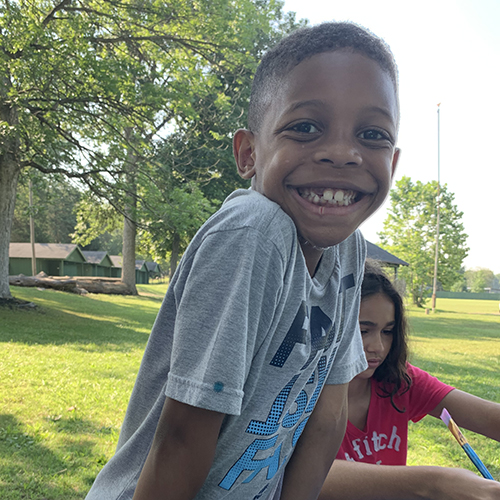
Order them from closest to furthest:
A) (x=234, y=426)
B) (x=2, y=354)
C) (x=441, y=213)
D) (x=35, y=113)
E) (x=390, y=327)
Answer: (x=234, y=426) → (x=390, y=327) → (x=2, y=354) → (x=35, y=113) → (x=441, y=213)

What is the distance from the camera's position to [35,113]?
11.2 meters

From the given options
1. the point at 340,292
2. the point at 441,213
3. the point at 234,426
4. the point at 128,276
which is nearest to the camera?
the point at 234,426

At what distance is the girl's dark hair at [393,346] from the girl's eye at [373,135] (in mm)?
1206

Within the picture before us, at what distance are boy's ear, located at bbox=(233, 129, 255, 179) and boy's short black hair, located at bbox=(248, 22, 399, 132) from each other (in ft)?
0.11

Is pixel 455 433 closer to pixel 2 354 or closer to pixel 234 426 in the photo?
pixel 234 426

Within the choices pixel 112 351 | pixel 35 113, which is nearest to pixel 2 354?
pixel 112 351

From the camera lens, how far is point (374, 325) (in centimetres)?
210


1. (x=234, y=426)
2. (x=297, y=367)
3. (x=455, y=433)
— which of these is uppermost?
(x=297, y=367)

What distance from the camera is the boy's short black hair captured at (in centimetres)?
95

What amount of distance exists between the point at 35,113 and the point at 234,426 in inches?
481

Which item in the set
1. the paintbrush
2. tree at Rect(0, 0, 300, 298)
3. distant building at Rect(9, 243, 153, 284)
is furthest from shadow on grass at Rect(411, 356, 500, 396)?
distant building at Rect(9, 243, 153, 284)

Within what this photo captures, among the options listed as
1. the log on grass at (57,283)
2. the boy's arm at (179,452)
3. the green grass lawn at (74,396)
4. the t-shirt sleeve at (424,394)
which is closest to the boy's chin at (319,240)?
the boy's arm at (179,452)

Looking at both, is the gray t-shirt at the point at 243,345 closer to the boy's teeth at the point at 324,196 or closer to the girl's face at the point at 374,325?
the boy's teeth at the point at 324,196

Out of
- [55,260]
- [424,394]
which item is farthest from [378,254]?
[55,260]
